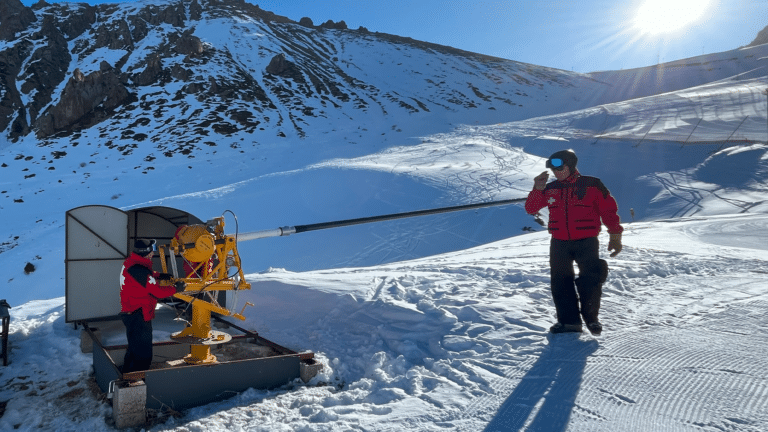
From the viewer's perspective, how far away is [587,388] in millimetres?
3578

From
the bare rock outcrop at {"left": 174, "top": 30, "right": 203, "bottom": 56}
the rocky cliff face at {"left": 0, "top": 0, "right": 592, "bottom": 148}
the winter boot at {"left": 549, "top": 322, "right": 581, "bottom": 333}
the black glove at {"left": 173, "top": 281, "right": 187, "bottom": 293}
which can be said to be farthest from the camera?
the bare rock outcrop at {"left": 174, "top": 30, "right": 203, "bottom": 56}

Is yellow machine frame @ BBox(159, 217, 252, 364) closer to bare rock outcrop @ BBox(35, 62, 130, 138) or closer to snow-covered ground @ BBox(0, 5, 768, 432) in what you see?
snow-covered ground @ BBox(0, 5, 768, 432)

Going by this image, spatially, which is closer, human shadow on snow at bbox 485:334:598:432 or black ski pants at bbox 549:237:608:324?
human shadow on snow at bbox 485:334:598:432

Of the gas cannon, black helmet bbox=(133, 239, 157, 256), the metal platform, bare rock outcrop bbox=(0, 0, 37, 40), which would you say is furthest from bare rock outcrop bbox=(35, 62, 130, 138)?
the metal platform

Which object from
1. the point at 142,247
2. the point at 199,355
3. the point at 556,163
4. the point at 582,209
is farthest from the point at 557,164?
the point at 142,247

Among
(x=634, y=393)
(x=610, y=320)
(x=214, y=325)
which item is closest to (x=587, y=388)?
(x=634, y=393)

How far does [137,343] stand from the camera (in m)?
4.42

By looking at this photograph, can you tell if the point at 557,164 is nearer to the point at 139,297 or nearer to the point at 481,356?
the point at 481,356

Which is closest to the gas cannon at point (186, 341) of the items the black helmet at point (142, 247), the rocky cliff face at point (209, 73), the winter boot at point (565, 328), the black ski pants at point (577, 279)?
the black helmet at point (142, 247)

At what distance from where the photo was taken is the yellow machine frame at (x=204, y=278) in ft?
14.0

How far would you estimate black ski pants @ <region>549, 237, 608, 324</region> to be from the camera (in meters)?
4.62

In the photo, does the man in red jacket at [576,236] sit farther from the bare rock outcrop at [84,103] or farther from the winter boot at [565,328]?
the bare rock outcrop at [84,103]

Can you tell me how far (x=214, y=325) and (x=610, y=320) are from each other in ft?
17.1

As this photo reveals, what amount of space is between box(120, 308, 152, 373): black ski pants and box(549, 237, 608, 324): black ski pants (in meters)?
4.01
